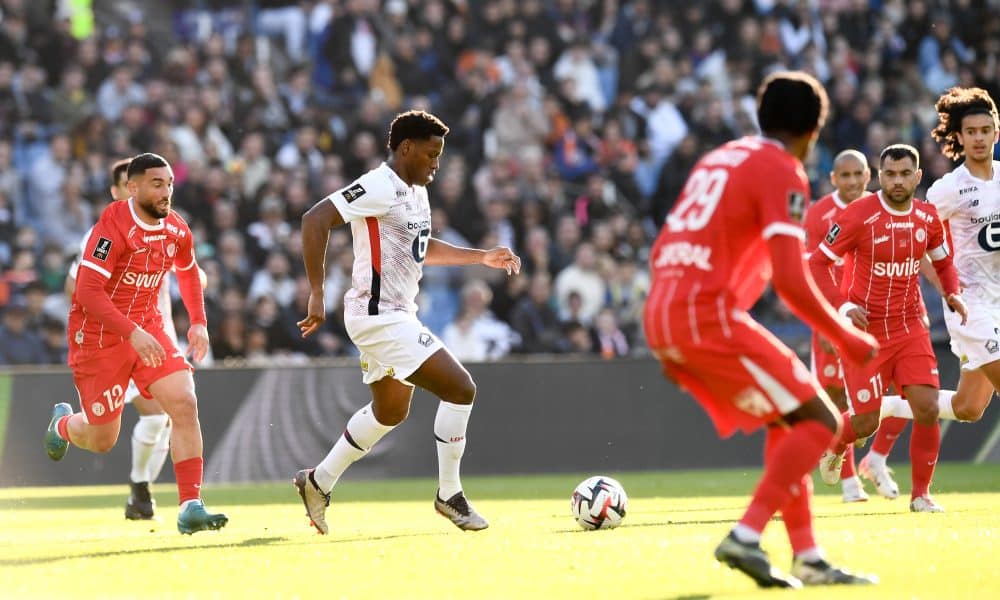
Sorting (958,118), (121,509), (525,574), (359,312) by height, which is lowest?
(121,509)

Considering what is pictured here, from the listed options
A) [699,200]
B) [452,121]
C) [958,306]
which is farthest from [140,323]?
[452,121]

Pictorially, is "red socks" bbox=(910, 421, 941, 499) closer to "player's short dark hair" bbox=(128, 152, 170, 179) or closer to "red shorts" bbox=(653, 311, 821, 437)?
"red shorts" bbox=(653, 311, 821, 437)

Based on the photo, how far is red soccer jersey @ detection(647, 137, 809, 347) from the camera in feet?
20.8

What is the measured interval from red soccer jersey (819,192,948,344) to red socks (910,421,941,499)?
80cm

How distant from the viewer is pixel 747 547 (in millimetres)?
6141

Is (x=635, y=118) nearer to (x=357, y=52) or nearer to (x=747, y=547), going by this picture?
(x=357, y=52)

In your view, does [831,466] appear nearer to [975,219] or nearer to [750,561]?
[975,219]

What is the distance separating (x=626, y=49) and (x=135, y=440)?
1280 cm

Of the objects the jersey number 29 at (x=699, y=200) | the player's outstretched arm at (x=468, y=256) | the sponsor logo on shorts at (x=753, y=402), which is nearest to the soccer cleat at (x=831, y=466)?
the player's outstretched arm at (x=468, y=256)

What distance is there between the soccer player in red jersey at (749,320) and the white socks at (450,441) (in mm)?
2943

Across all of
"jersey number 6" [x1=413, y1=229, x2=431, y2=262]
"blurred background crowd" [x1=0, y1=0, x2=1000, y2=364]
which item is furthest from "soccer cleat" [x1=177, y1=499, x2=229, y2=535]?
"blurred background crowd" [x1=0, y1=0, x2=1000, y2=364]

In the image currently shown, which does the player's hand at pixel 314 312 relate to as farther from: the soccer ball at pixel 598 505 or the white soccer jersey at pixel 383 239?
the soccer ball at pixel 598 505

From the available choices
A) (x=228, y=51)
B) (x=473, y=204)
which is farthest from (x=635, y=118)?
(x=228, y=51)

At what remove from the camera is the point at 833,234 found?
11094 mm
